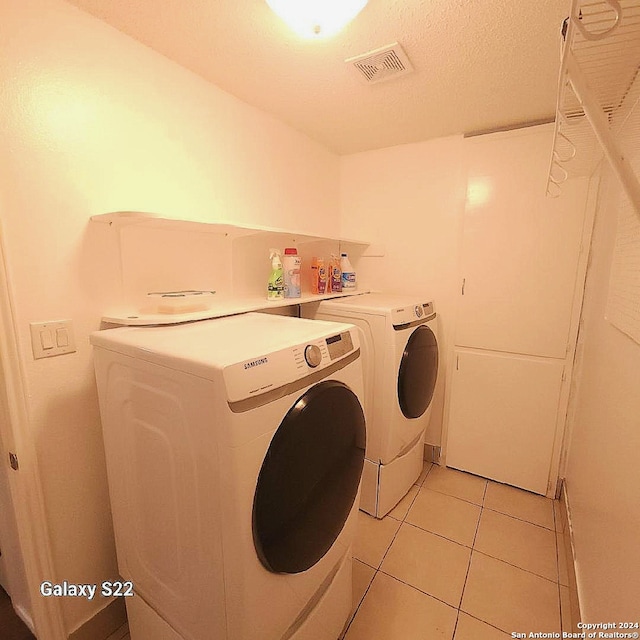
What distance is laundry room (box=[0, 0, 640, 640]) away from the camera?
3.44 feet

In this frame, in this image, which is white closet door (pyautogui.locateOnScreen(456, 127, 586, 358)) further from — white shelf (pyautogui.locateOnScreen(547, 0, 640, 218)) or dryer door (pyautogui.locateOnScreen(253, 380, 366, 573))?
dryer door (pyautogui.locateOnScreen(253, 380, 366, 573))

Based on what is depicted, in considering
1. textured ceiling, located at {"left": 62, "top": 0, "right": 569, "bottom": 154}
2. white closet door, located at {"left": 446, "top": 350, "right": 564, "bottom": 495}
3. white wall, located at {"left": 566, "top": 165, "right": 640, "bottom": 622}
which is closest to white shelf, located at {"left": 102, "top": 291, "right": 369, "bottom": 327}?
textured ceiling, located at {"left": 62, "top": 0, "right": 569, "bottom": 154}

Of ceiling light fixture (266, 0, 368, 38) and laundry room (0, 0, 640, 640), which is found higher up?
ceiling light fixture (266, 0, 368, 38)

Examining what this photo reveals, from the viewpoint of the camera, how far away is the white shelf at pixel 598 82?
654mm

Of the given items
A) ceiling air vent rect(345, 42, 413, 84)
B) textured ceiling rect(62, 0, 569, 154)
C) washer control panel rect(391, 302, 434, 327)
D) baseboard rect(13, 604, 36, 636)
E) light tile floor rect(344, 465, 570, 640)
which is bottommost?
light tile floor rect(344, 465, 570, 640)

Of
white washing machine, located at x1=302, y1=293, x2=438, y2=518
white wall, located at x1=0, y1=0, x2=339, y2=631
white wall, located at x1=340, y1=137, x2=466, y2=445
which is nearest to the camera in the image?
white wall, located at x1=0, y1=0, x2=339, y2=631

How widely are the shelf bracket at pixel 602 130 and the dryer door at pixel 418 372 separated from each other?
1.23 m

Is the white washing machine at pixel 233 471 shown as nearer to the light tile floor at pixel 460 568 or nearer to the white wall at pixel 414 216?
the light tile floor at pixel 460 568

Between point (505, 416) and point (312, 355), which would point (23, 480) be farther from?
point (505, 416)

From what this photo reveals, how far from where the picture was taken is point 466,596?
1.48 m

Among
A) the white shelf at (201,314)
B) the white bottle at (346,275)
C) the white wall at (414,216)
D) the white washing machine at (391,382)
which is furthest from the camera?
the white bottle at (346,275)

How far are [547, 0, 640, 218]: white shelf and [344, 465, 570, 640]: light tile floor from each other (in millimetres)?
1643

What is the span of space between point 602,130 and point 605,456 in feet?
3.68

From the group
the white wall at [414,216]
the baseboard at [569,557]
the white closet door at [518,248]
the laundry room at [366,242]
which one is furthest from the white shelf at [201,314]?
the baseboard at [569,557]
